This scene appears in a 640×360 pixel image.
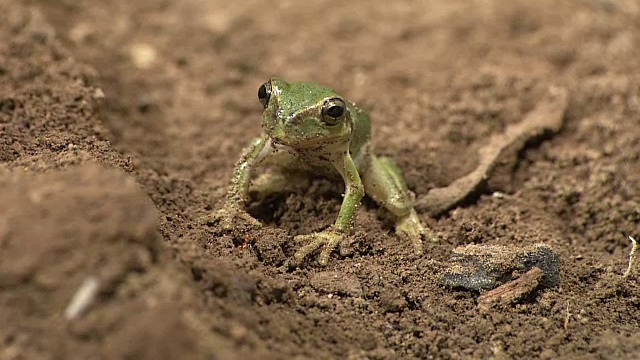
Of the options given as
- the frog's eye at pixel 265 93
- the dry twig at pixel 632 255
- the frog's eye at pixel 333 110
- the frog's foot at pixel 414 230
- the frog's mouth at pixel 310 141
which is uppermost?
the frog's eye at pixel 265 93

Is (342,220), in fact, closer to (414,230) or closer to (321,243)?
(321,243)

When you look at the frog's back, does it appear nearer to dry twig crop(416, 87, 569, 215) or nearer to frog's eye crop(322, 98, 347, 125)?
frog's eye crop(322, 98, 347, 125)

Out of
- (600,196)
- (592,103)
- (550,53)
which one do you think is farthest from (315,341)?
(550,53)

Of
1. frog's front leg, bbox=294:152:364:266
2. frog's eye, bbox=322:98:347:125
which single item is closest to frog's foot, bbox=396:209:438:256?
frog's front leg, bbox=294:152:364:266

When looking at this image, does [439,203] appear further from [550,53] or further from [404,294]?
[550,53]

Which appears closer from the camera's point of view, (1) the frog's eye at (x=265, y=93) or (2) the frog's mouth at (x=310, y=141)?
(2) the frog's mouth at (x=310, y=141)

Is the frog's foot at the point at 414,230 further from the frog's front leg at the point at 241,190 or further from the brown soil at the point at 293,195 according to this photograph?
the frog's front leg at the point at 241,190

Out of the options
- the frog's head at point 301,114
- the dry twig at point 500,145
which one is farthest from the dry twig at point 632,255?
the frog's head at point 301,114
